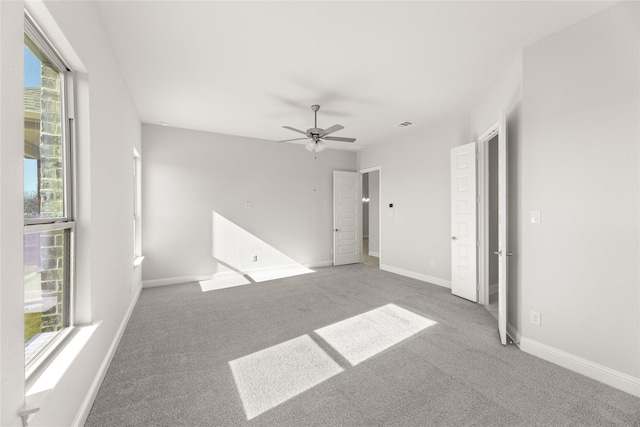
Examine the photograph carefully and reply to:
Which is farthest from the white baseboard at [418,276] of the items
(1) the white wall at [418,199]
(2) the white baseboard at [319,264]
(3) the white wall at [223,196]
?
(3) the white wall at [223,196]

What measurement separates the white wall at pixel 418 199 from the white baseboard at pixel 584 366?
2.13 metres

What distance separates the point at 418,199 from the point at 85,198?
4.88 m

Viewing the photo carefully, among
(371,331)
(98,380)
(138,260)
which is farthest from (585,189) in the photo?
(138,260)

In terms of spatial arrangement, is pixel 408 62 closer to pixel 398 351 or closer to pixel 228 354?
pixel 398 351

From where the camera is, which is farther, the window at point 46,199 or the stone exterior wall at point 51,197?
the stone exterior wall at point 51,197

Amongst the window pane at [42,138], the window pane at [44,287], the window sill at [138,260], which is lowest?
the window sill at [138,260]

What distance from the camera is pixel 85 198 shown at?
5.85 feet

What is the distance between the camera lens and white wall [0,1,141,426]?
3.19ft

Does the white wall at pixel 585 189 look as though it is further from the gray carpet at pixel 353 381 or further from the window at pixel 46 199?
the window at pixel 46 199

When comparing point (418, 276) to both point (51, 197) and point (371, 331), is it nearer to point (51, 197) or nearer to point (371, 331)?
point (371, 331)

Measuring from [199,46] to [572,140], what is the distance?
11.3 feet

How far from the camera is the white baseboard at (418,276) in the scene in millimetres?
4676

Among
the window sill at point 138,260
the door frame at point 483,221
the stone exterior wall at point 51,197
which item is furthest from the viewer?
the window sill at point 138,260

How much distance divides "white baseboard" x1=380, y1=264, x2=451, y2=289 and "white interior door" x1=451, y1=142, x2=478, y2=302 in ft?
1.28
